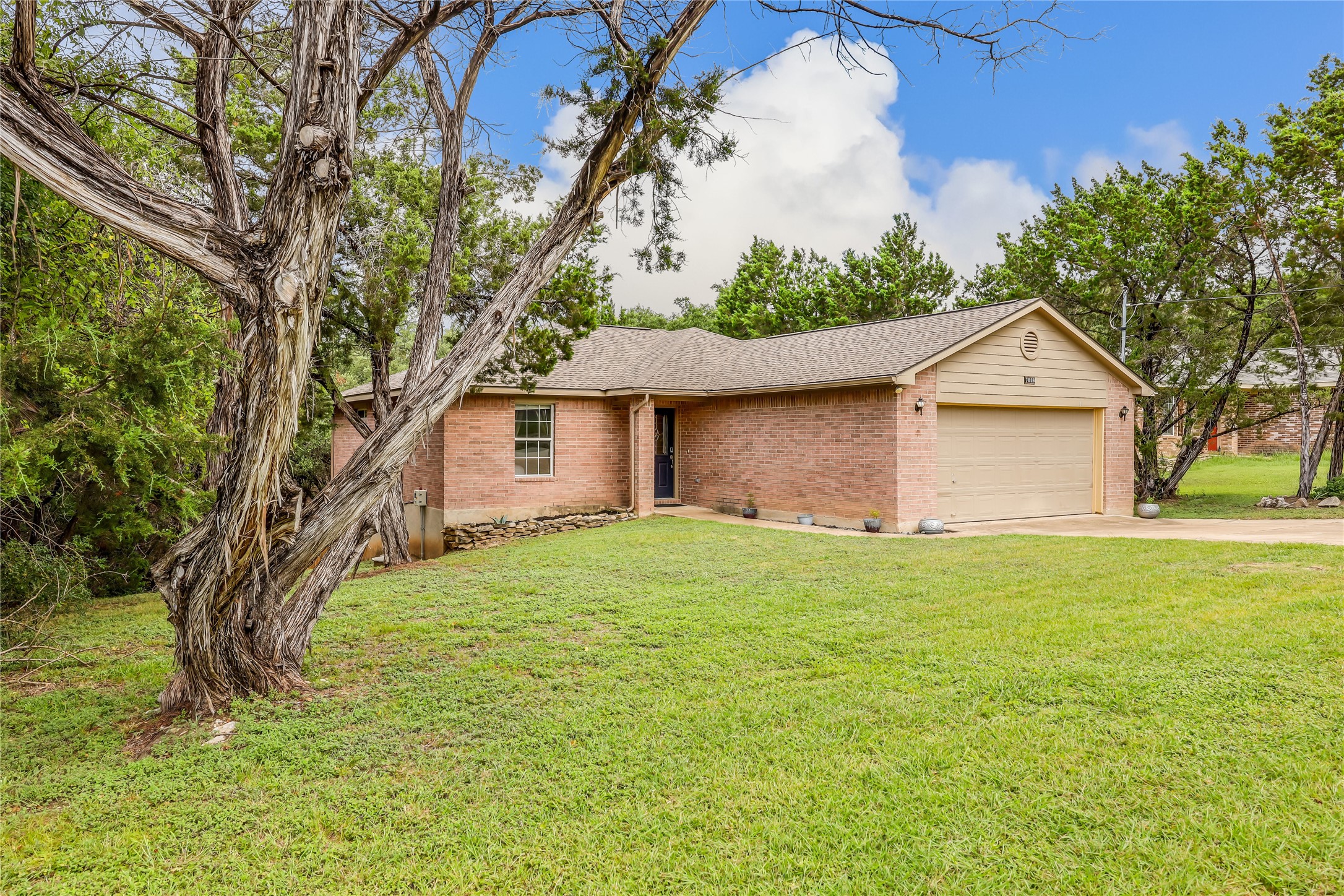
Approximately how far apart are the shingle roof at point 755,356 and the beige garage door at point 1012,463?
150 cm

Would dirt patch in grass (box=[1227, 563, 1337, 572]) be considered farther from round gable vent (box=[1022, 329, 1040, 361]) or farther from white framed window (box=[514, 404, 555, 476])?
white framed window (box=[514, 404, 555, 476])

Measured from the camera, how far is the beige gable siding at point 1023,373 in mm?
13289

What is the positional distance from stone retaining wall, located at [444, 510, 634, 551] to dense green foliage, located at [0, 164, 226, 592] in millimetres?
7929

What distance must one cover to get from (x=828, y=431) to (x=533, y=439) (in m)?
6.21

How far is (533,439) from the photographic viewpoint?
53.2 ft

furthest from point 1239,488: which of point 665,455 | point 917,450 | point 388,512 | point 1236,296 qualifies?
point 388,512

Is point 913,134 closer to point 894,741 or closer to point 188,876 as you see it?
point 894,741

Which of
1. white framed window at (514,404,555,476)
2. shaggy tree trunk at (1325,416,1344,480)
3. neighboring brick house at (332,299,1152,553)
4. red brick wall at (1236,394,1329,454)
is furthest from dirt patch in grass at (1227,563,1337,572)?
red brick wall at (1236,394,1329,454)

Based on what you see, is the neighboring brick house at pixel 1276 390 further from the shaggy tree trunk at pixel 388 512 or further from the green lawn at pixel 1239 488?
the shaggy tree trunk at pixel 388 512

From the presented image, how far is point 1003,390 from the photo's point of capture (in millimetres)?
13789

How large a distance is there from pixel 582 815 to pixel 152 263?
736cm

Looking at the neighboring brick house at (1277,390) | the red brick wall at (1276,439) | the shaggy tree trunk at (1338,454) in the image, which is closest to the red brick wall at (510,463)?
the neighboring brick house at (1277,390)

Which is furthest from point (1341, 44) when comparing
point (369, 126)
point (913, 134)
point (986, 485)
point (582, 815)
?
point (582, 815)

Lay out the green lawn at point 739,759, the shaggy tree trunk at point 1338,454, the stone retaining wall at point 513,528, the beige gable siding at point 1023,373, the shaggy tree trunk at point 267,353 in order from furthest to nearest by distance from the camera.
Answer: the shaggy tree trunk at point 1338,454, the stone retaining wall at point 513,528, the beige gable siding at point 1023,373, the shaggy tree trunk at point 267,353, the green lawn at point 739,759
